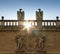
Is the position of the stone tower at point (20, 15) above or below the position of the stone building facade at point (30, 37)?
above

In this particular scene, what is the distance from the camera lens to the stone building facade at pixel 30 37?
18.7 m

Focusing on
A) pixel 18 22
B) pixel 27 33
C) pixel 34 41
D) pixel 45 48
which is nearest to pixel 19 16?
pixel 18 22

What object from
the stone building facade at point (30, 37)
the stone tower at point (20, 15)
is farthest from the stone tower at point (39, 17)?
the stone tower at point (20, 15)

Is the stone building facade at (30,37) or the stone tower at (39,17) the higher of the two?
the stone tower at (39,17)

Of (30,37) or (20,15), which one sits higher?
(20,15)

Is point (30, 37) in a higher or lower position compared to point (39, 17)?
lower

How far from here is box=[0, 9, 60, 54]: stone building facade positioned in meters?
18.7

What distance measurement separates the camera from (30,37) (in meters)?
19.0

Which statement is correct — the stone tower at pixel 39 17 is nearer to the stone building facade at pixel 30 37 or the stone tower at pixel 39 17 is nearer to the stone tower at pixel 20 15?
the stone building facade at pixel 30 37

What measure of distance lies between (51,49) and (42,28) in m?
2.58

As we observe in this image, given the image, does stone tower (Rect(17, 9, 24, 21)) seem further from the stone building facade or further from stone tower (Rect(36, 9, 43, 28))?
stone tower (Rect(36, 9, 43, 28))

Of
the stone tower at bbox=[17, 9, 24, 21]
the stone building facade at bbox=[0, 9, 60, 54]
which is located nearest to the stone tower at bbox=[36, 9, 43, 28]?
the stone building facade at bbox=[0, 9, 60, 54]

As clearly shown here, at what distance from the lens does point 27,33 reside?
19.0 metres

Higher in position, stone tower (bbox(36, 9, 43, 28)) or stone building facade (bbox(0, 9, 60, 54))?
stone tower (bbox(36, 9, 43, 28))
